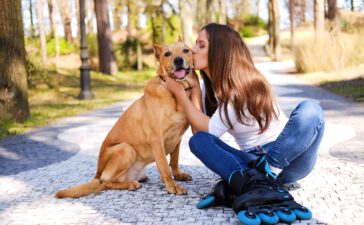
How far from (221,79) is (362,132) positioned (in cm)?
376

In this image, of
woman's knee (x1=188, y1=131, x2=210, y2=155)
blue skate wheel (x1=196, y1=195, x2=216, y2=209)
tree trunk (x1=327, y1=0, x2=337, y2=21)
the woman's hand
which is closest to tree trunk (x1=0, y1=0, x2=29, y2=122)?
the woman's hand

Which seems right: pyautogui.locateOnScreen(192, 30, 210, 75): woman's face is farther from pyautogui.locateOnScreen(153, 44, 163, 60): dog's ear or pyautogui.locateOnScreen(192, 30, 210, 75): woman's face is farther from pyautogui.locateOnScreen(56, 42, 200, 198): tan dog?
pyautogui.locateOnScreen(153, 44, 163, 60): dog's ear

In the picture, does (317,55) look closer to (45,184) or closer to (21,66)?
(21,66)

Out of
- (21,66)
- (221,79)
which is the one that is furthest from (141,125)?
(21,66)

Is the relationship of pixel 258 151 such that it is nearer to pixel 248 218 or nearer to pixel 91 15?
pixel 248 218

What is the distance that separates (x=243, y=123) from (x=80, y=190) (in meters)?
1.58

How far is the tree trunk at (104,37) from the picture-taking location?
20797 mm

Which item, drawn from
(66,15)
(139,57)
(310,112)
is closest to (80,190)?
(310,112)

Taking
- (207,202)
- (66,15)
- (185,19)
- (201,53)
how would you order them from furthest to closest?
(66,15)
(185,19)
(201,53)
(207,202)

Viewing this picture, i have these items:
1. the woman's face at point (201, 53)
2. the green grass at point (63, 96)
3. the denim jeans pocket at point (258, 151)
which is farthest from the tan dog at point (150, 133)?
the green grass at point (63, 96)

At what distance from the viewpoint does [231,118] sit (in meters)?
3.54

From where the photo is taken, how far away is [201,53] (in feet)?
12.6

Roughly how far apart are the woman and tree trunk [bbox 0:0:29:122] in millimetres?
5932

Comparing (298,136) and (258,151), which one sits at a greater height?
(298,136)
